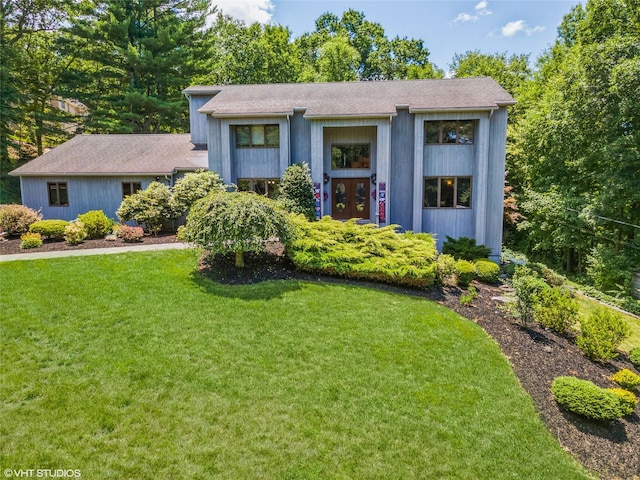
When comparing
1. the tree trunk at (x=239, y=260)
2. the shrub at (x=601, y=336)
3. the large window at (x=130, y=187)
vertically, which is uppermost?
the large window at (x=130, y=187)

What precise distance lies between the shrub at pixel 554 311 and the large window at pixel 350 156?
30.8 feet

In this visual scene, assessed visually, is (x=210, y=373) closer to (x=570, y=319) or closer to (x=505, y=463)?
(x=505, y=463)

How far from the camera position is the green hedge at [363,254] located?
10.2 meters

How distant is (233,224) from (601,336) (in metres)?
8.82

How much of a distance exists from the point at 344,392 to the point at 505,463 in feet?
7.75

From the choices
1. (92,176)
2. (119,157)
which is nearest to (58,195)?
(92,176)

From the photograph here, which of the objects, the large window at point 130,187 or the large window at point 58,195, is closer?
the large window at point 130,187

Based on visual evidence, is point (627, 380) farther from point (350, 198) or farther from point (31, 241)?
point (31, 241)

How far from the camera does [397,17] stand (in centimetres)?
1927

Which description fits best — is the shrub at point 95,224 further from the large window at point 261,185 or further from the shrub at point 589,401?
the shrub at point 589,401

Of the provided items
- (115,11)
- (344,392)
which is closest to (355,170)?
(344,392)

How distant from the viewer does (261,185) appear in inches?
659

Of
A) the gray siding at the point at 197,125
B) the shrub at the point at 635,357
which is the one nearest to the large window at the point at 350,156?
the gray siding at the point at 197,125

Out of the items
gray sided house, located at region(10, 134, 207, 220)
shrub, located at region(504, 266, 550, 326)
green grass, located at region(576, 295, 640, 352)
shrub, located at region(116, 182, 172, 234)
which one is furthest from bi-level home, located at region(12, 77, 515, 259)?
shrub, located at region(504, 266, 550, 326)
